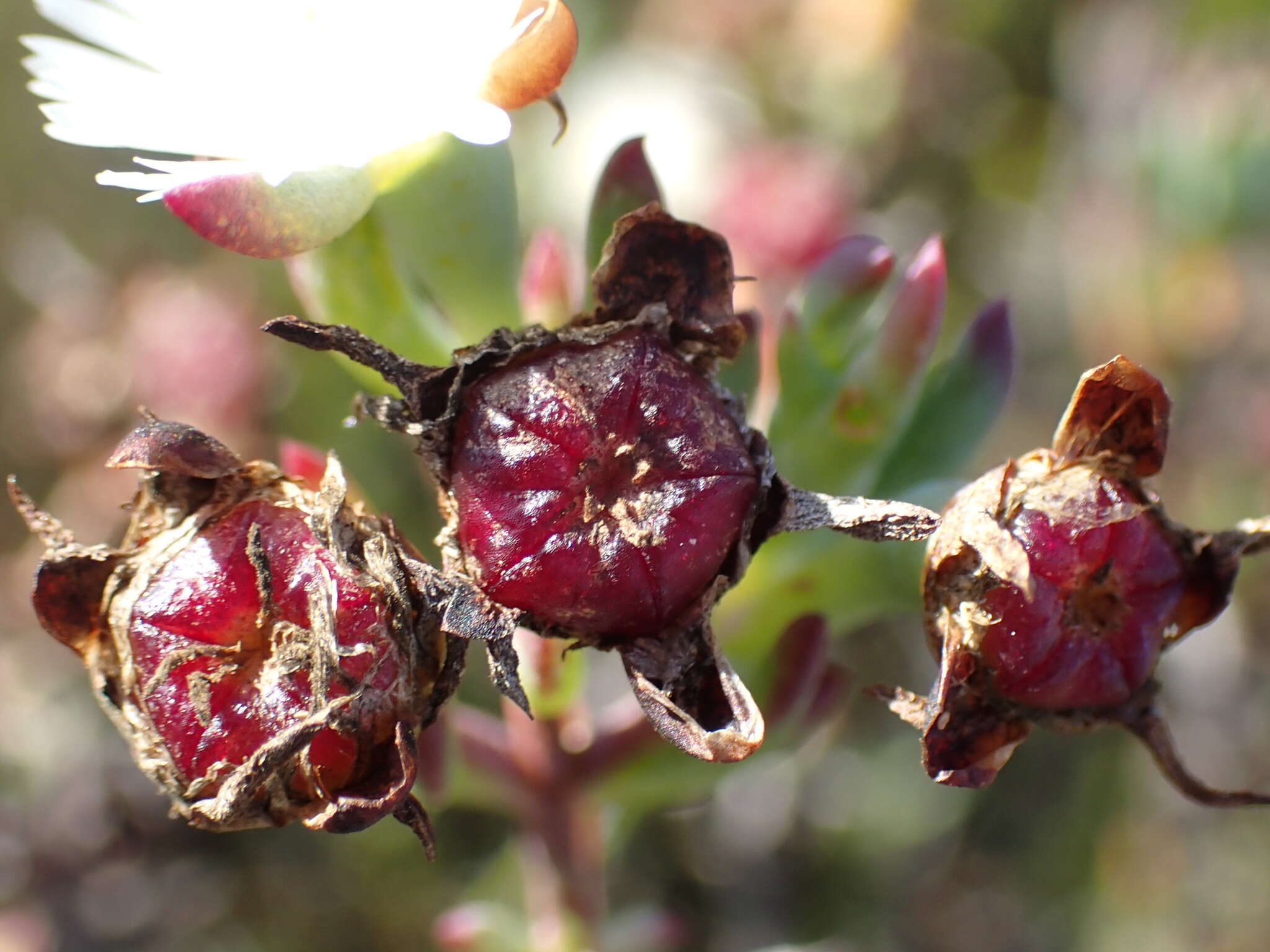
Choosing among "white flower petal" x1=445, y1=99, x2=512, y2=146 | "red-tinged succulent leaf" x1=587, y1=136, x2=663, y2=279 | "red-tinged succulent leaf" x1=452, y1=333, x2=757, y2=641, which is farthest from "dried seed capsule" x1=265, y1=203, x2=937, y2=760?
"red-tinged succulent leaf" x1=587, y1=136, x2=663, y2=279

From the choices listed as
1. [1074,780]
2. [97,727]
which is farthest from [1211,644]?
[97,727]

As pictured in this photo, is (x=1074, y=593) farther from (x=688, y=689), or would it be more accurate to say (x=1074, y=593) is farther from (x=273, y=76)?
(x=273, y=76)

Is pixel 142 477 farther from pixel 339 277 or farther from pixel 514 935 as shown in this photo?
pixel 514 935

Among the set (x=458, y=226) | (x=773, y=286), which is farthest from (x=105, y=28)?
(x=773, y=286)

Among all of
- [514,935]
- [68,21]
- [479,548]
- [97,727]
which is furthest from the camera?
[97,727]

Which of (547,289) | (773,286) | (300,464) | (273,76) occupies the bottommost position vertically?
(773,286)

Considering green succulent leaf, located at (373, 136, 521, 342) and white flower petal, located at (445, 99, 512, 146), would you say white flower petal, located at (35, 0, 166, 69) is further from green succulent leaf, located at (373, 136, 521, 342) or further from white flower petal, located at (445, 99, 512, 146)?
white flower petal, located at (445, 99, 512, 146)
